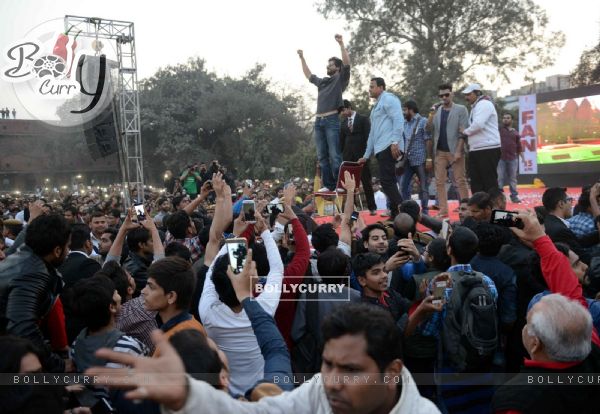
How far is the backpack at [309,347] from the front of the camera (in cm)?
313

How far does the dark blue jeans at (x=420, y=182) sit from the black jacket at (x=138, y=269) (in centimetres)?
471

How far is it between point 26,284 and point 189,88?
34061mm

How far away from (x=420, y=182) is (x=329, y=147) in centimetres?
146

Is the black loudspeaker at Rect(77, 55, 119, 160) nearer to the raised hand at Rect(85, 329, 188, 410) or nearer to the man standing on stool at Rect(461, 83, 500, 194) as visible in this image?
the man standing on stool at Rect(461, 83, 500, 194)

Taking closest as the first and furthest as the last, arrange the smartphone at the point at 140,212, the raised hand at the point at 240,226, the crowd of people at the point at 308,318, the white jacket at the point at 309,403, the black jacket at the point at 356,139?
the white jacket at the point at 309,403
the crowd of people at the point at 308,318
the raised hand at the point at 240,226
the smartphone at the point at 140,212
the black jacket at the point at 356,139

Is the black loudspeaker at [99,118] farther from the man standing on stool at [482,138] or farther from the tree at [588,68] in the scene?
the tree at [588,68]

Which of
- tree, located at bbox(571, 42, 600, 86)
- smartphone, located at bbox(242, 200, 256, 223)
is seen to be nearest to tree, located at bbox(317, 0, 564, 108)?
tree, located at bbox(571, 42, 600, 86)

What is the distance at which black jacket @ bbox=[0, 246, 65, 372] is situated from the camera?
2.65 meters

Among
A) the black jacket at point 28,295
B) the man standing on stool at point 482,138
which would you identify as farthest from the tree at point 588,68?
the black jacket at point 28,295

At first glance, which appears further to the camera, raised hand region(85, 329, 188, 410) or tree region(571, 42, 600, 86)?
tree region(571, 42, 600, 86)

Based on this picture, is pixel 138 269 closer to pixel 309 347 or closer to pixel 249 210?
pixel 249 210

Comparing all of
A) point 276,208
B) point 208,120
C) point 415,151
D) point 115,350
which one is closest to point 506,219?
point 276,208

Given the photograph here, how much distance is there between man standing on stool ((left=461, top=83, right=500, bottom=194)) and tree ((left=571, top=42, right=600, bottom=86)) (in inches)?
891

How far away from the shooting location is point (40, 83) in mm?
11094
